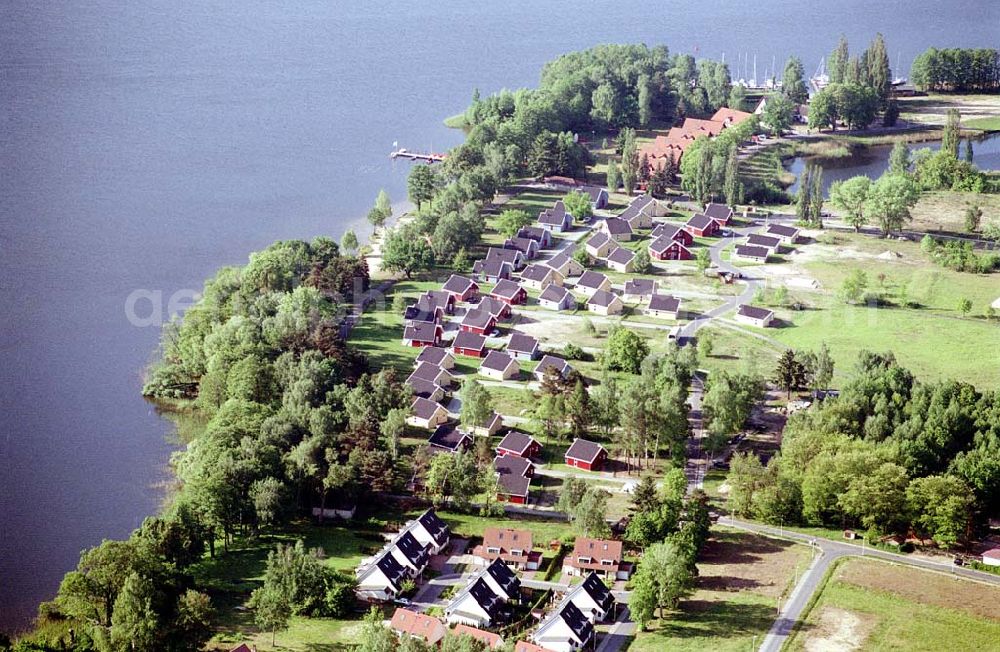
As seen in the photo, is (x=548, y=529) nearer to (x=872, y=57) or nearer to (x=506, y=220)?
(x=506, y=220)

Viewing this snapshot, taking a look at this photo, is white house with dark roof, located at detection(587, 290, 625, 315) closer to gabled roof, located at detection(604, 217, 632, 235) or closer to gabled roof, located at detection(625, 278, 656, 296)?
gabled roof, located at detection(625, 278, 656, 296)

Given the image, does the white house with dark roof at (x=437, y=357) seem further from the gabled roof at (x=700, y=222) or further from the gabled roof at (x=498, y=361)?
the gabled roof at (x=700, y=222)

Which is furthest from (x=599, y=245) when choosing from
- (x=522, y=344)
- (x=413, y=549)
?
(x=413, y=549)

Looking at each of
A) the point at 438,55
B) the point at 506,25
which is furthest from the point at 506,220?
the point at 506,25

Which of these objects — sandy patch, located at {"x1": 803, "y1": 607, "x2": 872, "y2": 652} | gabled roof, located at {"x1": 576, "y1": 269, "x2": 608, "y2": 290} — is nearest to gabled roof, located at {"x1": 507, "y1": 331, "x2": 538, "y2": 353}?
gabled roof, located at {"x1": 576, "y1": 269, "x2": 608, "y2": 290}

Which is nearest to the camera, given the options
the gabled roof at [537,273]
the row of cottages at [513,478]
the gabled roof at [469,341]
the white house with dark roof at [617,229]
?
the row of cottages at [513,478]

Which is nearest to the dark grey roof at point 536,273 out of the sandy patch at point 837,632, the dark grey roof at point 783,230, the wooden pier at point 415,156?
the dark grey roof at point 783,230

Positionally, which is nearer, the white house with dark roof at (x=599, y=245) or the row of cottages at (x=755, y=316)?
the row of cottages at (x=755, y=316)

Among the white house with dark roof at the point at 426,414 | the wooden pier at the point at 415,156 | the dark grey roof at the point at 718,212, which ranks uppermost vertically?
the wooden pier at the point at 415,156
